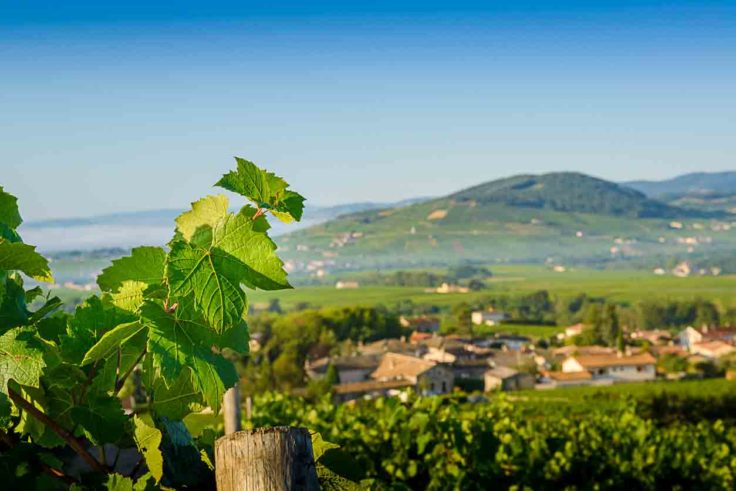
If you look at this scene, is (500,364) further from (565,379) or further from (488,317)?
(488,317)

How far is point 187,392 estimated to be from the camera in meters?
0.97

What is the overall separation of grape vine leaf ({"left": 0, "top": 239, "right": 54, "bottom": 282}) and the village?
32183mm

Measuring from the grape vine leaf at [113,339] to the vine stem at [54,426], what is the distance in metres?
0.10

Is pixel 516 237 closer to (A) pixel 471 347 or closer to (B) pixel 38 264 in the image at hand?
(A) pixel 471 347

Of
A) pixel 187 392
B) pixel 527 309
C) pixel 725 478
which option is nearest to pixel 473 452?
pixel 725 478

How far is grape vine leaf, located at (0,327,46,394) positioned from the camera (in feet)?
2.60

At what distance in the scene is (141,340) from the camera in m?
0.83

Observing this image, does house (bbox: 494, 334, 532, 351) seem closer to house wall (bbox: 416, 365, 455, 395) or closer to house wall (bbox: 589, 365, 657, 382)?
house wall (bbox: 589, 365, 657, 382)

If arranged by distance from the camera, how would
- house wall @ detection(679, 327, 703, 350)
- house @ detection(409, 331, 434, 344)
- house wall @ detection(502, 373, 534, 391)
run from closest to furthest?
house wall @ detection(502, 373, 534, 391), house @ detection(409, 331, 434, 344), house wall @ detection(679, 327, 703, 350)

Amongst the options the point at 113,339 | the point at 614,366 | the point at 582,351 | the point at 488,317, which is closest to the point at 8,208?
the point at 113,339

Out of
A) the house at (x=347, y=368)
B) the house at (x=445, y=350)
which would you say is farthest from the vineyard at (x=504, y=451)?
the house at (x=445, y=350)

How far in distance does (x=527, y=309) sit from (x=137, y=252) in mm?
86132

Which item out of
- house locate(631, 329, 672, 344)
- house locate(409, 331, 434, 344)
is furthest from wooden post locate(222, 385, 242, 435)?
house locate(631, 329, 672, 344)

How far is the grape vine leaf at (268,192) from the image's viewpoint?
791 millimetres
